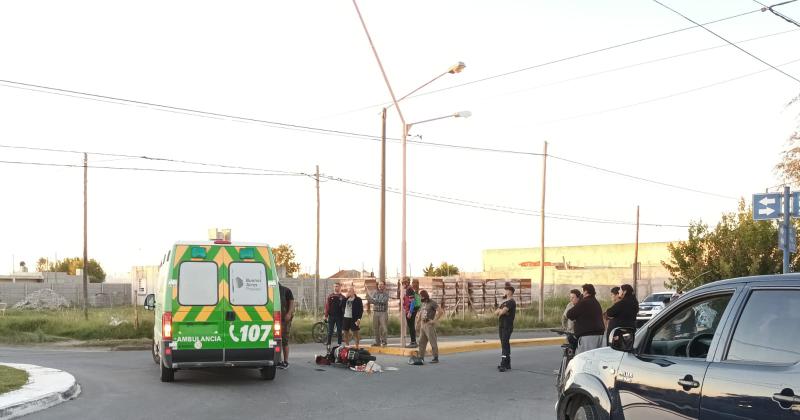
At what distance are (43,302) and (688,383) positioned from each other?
4945 cm

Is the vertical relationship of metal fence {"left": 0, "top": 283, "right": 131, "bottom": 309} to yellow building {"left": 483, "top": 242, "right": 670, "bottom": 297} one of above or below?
below

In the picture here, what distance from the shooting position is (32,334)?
2841 cm

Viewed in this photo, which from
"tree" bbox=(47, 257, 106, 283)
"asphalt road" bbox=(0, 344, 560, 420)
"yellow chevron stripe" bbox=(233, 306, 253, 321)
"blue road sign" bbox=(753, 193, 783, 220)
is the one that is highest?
"blue road sign" bbox=(753, 193, 783, 220)

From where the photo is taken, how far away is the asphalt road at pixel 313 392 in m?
11.4

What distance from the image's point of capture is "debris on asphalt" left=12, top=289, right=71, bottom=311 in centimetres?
4669

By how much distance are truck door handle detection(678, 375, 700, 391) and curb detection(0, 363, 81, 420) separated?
8.85 m

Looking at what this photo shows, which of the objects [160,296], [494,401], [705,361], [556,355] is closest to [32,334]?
[160,296]

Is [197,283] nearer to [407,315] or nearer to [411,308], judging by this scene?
[411,308]

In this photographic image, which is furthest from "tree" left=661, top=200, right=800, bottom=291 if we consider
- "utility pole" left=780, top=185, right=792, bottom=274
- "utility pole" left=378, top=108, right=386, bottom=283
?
"utility pole" left=780, top=185, right=792, bottom=274

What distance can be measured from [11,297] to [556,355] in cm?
4344

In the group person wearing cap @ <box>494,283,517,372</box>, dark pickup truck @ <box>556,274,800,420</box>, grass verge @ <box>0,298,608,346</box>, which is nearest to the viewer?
dark pickup truck @ <box>556,274,800,420</box>

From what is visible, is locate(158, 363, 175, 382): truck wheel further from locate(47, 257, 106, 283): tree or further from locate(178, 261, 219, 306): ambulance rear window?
locate(47, 257, 106, 283): tree

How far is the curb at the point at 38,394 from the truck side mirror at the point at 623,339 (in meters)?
8.21

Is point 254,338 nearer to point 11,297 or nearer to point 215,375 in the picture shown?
point 215,375
